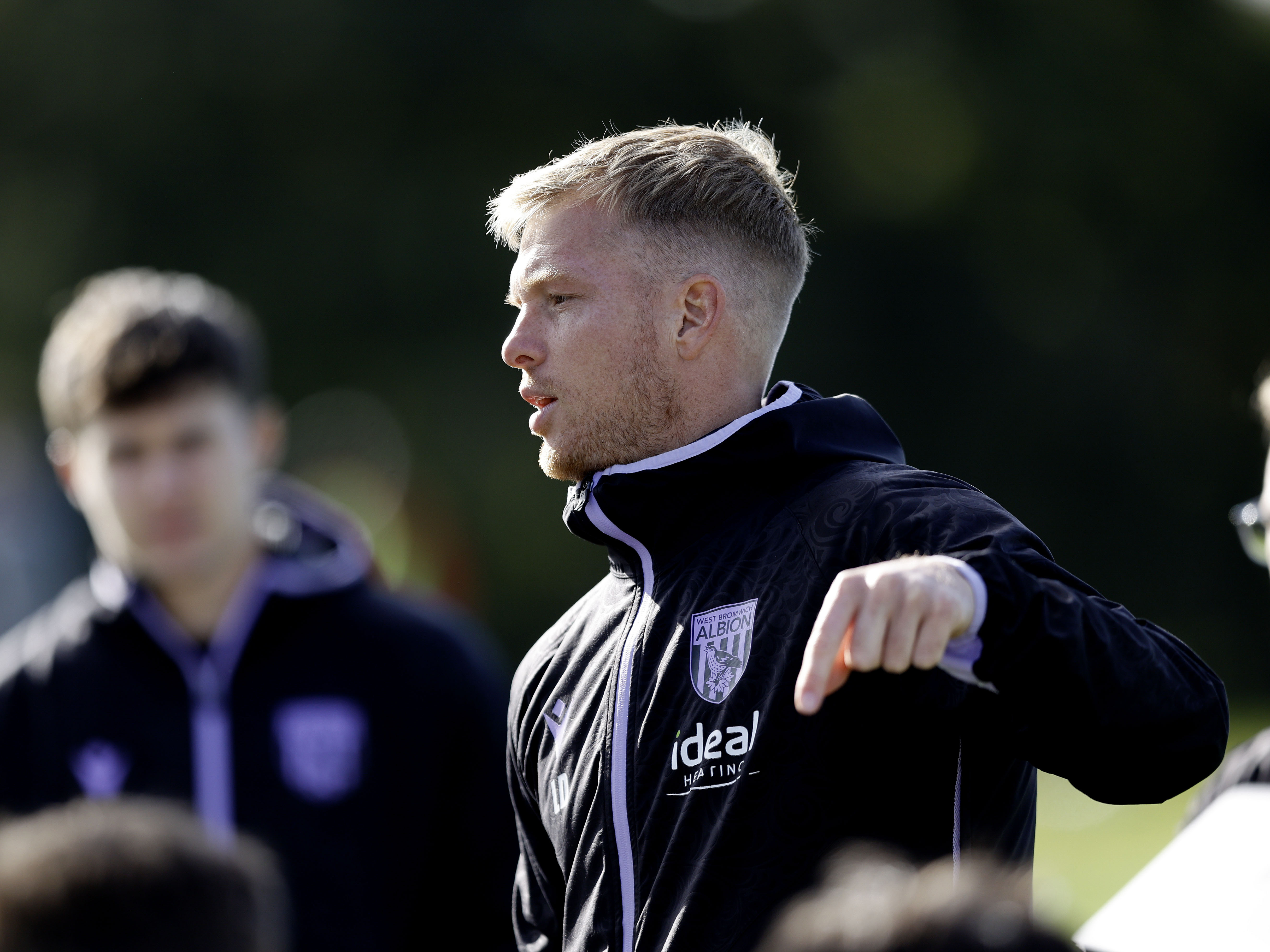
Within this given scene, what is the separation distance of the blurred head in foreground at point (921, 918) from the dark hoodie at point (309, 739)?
8.72 feet

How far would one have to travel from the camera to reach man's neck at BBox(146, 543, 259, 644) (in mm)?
4438

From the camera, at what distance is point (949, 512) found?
2.45m

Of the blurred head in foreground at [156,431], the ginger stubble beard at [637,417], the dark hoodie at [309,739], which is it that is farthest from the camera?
the blurred head in foreground at [156,431]

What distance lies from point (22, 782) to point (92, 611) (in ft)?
1.88

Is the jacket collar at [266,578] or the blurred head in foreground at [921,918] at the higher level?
the blurred head in foreground at [921,918]

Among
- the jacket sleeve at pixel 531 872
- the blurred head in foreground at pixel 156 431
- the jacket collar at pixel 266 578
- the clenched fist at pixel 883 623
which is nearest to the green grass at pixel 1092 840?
the jacket collar at pixel 266 578

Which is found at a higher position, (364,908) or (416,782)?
(416,782)

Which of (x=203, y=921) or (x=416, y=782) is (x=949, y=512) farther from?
(x=416, y=782)

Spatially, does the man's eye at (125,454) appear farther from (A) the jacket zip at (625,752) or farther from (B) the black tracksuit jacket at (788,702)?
(A) the jacket zip at (625,752)

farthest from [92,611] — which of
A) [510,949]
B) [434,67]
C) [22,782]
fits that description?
[434,67]

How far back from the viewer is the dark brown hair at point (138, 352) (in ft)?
14.4

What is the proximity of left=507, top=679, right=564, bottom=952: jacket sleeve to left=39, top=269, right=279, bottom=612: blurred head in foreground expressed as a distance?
1.57 m

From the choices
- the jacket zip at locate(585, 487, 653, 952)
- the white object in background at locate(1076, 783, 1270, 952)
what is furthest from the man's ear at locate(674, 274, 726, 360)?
the white object in background at locate(1076, 783, 1270, 952)

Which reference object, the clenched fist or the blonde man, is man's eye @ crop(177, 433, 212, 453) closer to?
the blonde man
